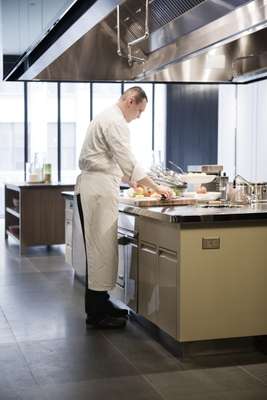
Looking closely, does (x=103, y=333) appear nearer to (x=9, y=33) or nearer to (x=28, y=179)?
(x=9, y=33)

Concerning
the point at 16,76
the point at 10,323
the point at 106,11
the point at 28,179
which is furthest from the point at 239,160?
the point at 106,11

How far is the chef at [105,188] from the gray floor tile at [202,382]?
3.59 ft

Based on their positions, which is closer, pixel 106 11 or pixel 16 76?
pixel 106 11

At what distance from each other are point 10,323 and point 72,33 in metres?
2.00

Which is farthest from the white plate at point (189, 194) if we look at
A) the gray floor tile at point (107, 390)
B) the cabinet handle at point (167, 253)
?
the gray floor tile at point (107, 390)

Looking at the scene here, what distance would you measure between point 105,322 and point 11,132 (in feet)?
34.8

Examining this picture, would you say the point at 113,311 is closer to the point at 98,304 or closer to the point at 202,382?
the point at 98,304

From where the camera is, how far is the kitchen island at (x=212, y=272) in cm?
396

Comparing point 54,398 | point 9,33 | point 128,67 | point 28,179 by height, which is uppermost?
point 9,33

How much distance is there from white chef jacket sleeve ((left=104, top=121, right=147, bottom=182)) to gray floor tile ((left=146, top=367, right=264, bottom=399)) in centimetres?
140

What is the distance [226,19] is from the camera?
12.6 feet

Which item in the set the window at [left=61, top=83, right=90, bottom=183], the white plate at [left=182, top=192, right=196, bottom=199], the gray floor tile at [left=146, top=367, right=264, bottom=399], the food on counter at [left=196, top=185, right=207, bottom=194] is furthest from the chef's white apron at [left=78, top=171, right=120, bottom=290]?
Answer: the window at [left=61, top=83, right=90, bottom=183]

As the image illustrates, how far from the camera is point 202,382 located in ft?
12.0

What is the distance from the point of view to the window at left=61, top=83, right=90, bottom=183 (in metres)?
14.5
